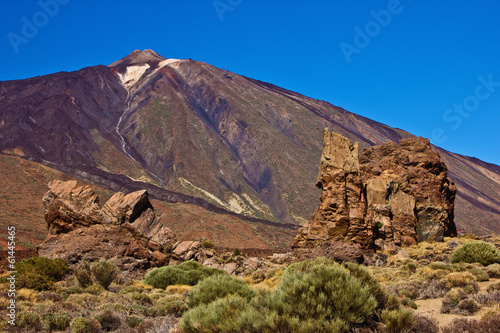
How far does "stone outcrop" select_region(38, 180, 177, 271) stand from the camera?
1984 cm

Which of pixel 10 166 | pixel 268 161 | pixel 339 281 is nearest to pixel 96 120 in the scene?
pixel 268 161

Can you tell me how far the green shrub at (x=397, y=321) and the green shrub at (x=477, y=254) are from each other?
11.2 m

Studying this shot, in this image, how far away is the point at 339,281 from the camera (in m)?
6.76

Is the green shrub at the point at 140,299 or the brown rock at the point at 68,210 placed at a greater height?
the brown rock at the point at 68,210

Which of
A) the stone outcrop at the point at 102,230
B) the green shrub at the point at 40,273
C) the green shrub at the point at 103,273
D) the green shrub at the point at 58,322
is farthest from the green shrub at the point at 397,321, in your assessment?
the stone outcrop at the point at 102,230

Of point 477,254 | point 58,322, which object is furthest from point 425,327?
point 477,254

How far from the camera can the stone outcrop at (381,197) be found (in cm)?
2319

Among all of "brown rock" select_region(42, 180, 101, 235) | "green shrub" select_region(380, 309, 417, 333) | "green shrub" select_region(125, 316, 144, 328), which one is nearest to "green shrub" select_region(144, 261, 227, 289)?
"brown rock" select_region(42, 180, 101, 235)

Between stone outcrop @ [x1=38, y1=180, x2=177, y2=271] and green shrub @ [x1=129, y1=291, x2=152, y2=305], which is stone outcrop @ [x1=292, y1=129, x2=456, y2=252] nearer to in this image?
stone outcrop @ [x1=38, y1=180, x2=177, y2=271]

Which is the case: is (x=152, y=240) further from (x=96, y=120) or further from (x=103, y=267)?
(x=96, y=120)

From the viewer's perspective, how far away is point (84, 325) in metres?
8.41

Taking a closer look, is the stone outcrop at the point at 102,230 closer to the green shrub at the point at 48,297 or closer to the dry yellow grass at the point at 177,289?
the dry yellow grass at the point at 177,289

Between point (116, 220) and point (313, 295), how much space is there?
58.0 feet

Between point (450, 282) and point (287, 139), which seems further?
point (287, 139)
